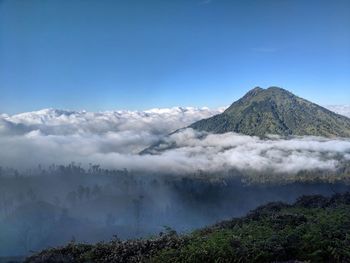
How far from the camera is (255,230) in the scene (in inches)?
613

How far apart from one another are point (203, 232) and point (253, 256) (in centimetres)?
505

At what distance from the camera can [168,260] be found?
12.9m

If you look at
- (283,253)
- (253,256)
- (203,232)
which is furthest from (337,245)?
(203,232)

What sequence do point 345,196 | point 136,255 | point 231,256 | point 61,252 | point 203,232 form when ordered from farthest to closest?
point 345,196
point 203,232
point 61,252
point 136,255
point 231,256

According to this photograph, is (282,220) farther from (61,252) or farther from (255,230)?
(61,252)

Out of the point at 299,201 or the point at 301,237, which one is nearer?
the point at 301,237

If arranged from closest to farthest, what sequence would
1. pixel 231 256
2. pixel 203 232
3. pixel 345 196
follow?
pixel 231 256 → pixel 203 232 → pixel 345 196

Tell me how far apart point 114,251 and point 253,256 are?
4.40 metres

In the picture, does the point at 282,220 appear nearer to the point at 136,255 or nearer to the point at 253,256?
the point at 253,256

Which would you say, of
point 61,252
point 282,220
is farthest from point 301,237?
point 61,252

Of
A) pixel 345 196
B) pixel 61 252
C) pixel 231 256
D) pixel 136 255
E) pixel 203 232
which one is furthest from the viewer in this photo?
pixel 345 196

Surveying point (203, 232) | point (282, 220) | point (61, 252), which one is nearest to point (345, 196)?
point (282, 220)

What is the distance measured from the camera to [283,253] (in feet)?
43.2

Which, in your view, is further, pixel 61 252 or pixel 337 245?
Answer: pixel 61 252
